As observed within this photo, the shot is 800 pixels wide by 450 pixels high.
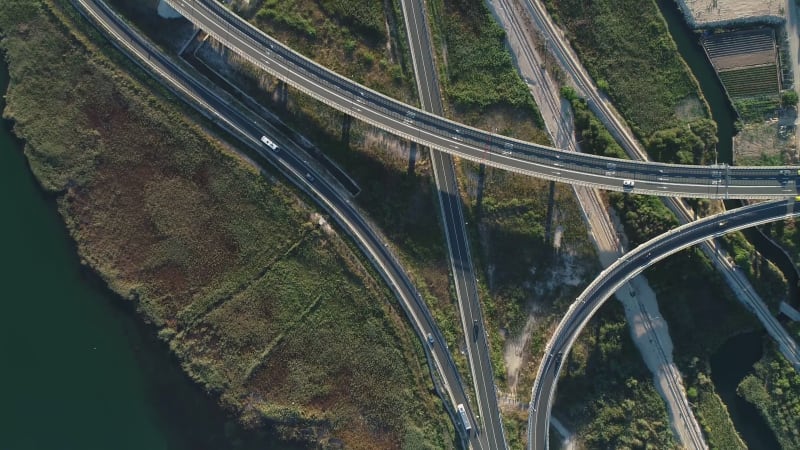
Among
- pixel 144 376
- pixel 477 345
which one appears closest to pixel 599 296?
pixel 477 345

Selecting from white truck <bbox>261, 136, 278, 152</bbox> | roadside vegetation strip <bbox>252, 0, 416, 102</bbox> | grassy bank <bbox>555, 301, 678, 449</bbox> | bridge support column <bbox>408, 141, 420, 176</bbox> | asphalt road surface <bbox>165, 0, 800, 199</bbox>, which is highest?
roadside vegetation strip <bbox>252, 0, 416, 102</bbox>

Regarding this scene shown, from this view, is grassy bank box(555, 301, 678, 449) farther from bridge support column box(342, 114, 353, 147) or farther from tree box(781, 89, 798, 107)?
bridge support column box(342, 114, 353, 147)

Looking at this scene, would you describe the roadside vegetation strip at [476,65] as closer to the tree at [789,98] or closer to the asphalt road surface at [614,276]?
the asphalt road surface at [614,276]

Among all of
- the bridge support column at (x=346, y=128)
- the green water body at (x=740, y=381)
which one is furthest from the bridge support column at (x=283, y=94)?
the green water body at (x=740, y=381)

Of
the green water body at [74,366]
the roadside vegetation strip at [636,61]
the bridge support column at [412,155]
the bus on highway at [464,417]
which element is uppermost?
the roadside vegetation strip at [636,61]

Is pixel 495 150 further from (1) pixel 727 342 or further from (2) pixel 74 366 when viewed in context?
(2) pixel 74 366

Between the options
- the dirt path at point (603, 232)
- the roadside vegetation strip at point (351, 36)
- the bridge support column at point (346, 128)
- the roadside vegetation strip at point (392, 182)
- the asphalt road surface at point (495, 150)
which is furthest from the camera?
the dirt path at point (603, 232)

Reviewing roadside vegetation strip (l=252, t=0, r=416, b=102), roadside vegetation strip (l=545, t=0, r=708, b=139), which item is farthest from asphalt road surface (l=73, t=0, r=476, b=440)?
roadside vegetation strip (l=545, t=0, r=708, b=139)
